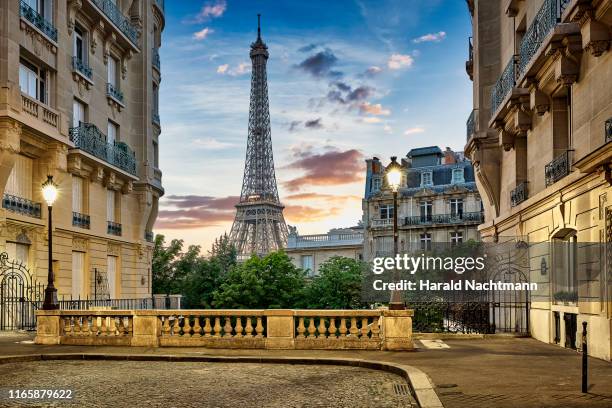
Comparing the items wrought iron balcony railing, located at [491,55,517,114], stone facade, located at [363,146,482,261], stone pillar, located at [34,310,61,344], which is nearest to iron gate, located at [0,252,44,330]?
stone pillar, located at [34,310,61,344]

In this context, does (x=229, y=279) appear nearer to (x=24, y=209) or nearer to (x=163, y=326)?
(x=24, y=209)

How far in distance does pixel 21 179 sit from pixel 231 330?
12656 millimetres

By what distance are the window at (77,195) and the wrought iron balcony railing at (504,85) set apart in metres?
19.2

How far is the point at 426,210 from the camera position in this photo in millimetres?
69188

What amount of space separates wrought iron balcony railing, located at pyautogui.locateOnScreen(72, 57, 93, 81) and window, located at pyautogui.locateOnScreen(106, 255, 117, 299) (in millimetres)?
9456

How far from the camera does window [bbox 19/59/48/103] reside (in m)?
25.8

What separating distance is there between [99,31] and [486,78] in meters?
19.2

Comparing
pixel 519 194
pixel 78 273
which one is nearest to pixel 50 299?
pixel 78 273

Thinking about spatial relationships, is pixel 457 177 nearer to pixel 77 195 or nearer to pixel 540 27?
pixel 77 195

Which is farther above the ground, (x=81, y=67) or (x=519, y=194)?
(x=81, y=67)

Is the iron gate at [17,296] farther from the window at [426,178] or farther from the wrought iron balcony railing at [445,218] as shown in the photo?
Result: the window at [426,178]

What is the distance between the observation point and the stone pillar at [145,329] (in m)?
18.5

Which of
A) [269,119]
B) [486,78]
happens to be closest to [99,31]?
[486,78]

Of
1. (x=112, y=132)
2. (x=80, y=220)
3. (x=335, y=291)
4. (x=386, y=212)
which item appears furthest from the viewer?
(x=386, y=212)
